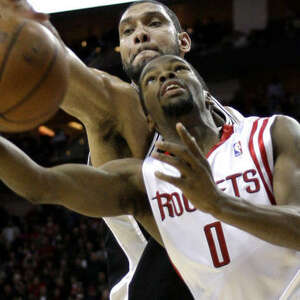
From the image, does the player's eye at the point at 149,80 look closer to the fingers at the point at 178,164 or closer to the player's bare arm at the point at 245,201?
the player's bare arm at the point at 245,201

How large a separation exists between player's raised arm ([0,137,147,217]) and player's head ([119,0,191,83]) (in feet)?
1.66

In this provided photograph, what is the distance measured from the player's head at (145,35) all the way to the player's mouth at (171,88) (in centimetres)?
40

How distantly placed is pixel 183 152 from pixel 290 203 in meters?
0.57

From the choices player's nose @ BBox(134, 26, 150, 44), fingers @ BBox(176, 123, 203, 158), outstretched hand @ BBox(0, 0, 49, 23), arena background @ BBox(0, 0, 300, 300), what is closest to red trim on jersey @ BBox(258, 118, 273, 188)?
fingers @ BBox(176, 123, 203, 158)

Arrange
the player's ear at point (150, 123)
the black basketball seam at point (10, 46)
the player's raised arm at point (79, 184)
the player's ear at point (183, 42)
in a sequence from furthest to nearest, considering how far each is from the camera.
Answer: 1. the player's ear at point (183, 42)
2. the player's ear at point (150, 123)
3. the player's raised arm at point (79, 184)
4. the black basketball seam at point (10, 46)

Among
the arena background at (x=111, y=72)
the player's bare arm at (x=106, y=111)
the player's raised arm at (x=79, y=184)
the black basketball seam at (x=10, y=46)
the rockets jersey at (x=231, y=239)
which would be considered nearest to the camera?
the black basketball seam at (x=10, y=46)

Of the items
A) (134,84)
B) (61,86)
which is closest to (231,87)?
(134,84)

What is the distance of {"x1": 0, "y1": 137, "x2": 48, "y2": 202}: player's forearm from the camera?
2420mm

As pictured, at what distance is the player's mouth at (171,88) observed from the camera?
8.95 feet

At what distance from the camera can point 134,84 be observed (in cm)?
332

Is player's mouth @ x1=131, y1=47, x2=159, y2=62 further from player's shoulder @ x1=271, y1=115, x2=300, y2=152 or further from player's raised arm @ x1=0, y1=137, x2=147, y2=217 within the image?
player's shoulder @ x1=271, y1=115, x2=300, y2=152

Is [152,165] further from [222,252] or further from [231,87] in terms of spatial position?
[231,87]

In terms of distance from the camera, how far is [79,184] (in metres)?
2.69

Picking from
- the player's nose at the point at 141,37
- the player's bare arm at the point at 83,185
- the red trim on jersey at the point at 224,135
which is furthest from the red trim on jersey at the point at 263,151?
the player's nose at the point at 141,37
